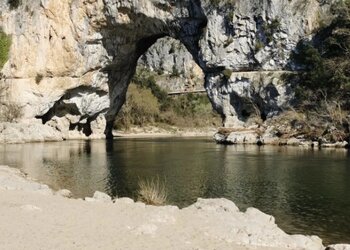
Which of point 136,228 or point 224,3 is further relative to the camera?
point 224,3

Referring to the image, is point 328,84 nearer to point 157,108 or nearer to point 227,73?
point 227,73

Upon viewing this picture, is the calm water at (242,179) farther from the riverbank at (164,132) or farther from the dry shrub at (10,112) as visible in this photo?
the riverbank at (164,132)

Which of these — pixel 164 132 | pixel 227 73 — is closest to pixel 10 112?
pixel 227 73

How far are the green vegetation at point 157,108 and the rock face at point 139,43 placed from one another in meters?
28.1

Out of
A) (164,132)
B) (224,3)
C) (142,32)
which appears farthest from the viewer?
(164,132)

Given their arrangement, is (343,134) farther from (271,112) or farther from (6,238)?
(6,238)

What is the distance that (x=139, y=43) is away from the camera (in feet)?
209

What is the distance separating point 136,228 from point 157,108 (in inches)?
3401

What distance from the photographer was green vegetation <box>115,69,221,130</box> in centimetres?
9231

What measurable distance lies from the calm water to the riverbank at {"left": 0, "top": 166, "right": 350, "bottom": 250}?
8.38 ft

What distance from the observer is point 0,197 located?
15.3 m

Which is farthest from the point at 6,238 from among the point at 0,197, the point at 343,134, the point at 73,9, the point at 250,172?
the point at 73,9

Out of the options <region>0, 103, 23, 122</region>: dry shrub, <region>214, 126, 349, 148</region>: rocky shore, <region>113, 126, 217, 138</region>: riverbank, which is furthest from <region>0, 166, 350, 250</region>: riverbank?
<region>113, 126, 217, 138</region>: riverbank

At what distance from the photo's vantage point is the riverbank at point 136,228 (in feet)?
33.4
